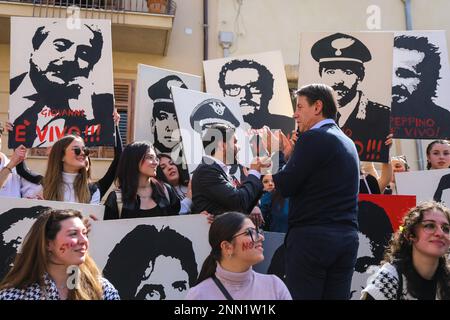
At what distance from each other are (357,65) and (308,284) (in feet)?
9.36

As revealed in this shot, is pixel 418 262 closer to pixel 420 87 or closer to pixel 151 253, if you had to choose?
pixel 151 253

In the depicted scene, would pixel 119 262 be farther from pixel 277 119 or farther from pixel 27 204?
pixel 277 119

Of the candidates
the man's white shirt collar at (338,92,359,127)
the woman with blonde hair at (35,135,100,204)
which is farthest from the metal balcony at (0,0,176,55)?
the woman with blonde hair at (35,135,100,204)

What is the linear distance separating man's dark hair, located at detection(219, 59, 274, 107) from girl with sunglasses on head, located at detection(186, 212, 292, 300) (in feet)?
11.2

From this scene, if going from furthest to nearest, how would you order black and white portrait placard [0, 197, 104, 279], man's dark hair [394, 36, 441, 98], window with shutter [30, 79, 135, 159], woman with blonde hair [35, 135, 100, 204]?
window with shutter [30, 79, 135, 159]
man's dark hair [394, 36, 441, 98]
woman with blonde hair [35, 135, 100, 204]
black and white portrait placard [0, 197, 104, 279]

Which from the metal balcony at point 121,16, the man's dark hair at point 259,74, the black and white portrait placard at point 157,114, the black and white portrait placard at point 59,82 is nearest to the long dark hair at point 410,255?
the black and white portrait placard at point 157,114

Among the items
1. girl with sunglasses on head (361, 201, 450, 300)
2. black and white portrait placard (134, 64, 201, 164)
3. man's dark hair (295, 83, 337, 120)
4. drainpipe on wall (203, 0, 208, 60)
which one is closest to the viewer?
girl with sunglasses on head (361, 201, 450, 300)

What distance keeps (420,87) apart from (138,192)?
3.29 meters

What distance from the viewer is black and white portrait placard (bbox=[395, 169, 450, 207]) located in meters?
4.31

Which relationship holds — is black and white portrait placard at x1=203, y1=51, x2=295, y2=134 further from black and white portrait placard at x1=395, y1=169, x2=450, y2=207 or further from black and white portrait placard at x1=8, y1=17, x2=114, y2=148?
black and white portrait placard at x1=395, y1=169, x2=450, y2=207

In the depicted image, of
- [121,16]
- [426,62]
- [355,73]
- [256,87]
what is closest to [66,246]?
[355,73]

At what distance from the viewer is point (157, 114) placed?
509 cm

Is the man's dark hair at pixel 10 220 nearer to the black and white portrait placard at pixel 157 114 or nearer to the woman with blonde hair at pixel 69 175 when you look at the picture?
the woman with blonde hair at pixel 69 175
